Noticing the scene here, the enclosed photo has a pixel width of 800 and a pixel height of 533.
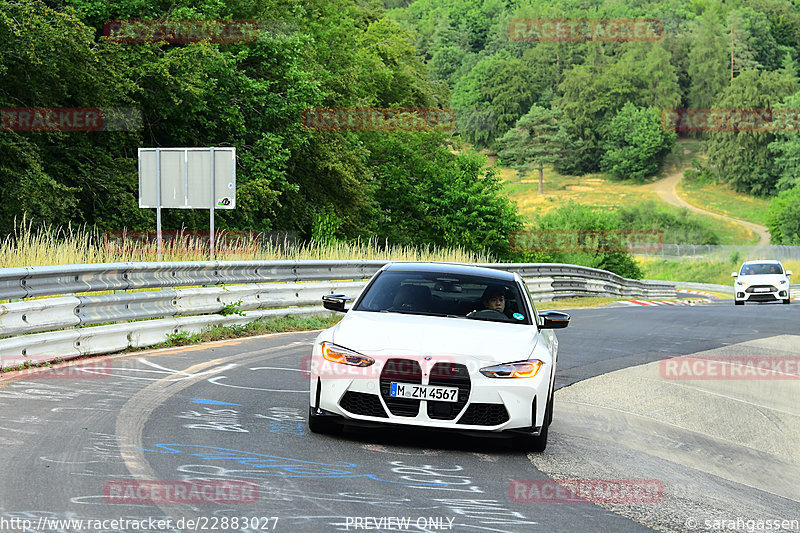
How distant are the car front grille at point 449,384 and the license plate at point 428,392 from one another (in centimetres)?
3

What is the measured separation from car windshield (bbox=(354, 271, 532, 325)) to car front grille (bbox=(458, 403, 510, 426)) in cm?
123

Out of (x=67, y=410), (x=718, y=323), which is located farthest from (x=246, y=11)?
(x=67, y=410)

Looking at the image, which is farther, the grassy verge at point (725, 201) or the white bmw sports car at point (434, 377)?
the grassy verge at point (725, 201)

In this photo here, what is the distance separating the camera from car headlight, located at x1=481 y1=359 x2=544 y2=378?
7.05 metres

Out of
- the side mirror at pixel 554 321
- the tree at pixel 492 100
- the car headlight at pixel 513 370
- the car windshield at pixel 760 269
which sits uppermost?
the tree at pixel 492 100

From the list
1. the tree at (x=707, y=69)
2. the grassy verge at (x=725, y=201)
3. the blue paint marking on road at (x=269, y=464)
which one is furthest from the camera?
the tree at (x=707, y=69)

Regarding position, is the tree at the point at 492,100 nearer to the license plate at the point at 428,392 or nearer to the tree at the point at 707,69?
the tree at the point at 707,69

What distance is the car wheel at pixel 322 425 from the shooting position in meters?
7.28

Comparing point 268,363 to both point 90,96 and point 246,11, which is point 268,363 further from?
point 246,11

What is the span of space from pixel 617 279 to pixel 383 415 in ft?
111

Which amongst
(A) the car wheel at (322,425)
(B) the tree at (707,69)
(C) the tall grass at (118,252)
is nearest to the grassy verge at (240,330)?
(C) the tall grass at (118,252)

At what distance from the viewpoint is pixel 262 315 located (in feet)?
52.1

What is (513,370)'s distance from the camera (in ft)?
23.4

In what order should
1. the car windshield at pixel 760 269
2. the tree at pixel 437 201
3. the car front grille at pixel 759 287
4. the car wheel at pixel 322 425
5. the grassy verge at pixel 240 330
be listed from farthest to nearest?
the tree at pixel 437 201 < the car windshield at pixel 760 269 < the car front grille at pixel 759 287 < the grassy verge at pixel 240 330 < the car wheel at pixel 322 425
